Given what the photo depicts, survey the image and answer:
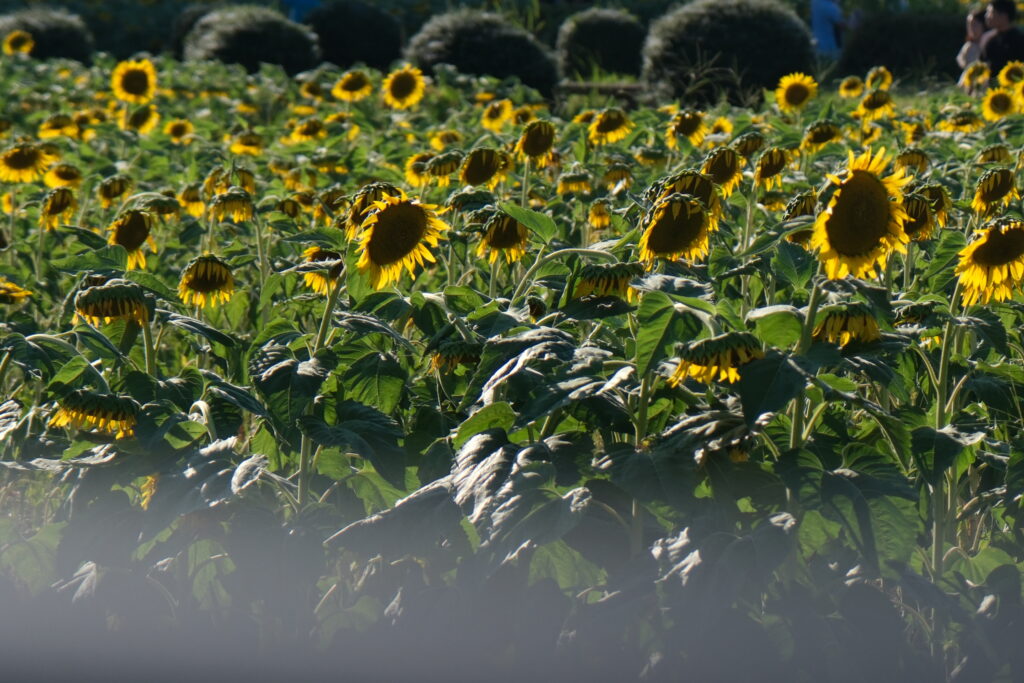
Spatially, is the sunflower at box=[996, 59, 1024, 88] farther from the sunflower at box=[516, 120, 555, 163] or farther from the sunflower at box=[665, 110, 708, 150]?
the sunflower at box=[516, 120, 555, 163]

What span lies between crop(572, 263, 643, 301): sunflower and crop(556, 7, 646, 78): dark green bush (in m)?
12.0

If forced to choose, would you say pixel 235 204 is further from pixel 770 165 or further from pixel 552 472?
pixel 552 472

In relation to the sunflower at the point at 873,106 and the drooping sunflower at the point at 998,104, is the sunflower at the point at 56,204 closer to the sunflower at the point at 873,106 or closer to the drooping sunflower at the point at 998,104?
the sunflower at the point at 873,106

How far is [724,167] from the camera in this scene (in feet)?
9.59

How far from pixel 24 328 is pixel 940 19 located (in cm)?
1484

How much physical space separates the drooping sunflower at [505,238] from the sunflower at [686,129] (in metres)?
2.03

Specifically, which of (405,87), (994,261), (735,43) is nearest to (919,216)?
(994,261)

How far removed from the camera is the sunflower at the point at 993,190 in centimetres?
288

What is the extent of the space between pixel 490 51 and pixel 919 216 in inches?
364

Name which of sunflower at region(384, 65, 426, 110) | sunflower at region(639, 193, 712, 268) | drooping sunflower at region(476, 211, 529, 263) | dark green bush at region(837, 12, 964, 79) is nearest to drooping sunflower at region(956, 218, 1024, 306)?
sunflower at region(639, 193, 712, 268)

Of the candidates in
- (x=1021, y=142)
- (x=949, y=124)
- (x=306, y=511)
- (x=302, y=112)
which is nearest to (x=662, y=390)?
(x=306, y=511)

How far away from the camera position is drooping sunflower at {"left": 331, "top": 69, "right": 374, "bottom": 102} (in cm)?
691

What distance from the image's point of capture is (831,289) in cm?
179

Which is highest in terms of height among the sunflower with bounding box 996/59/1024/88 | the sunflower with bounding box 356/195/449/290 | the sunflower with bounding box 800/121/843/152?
the sunflower with bounding box 356/195/449/290
